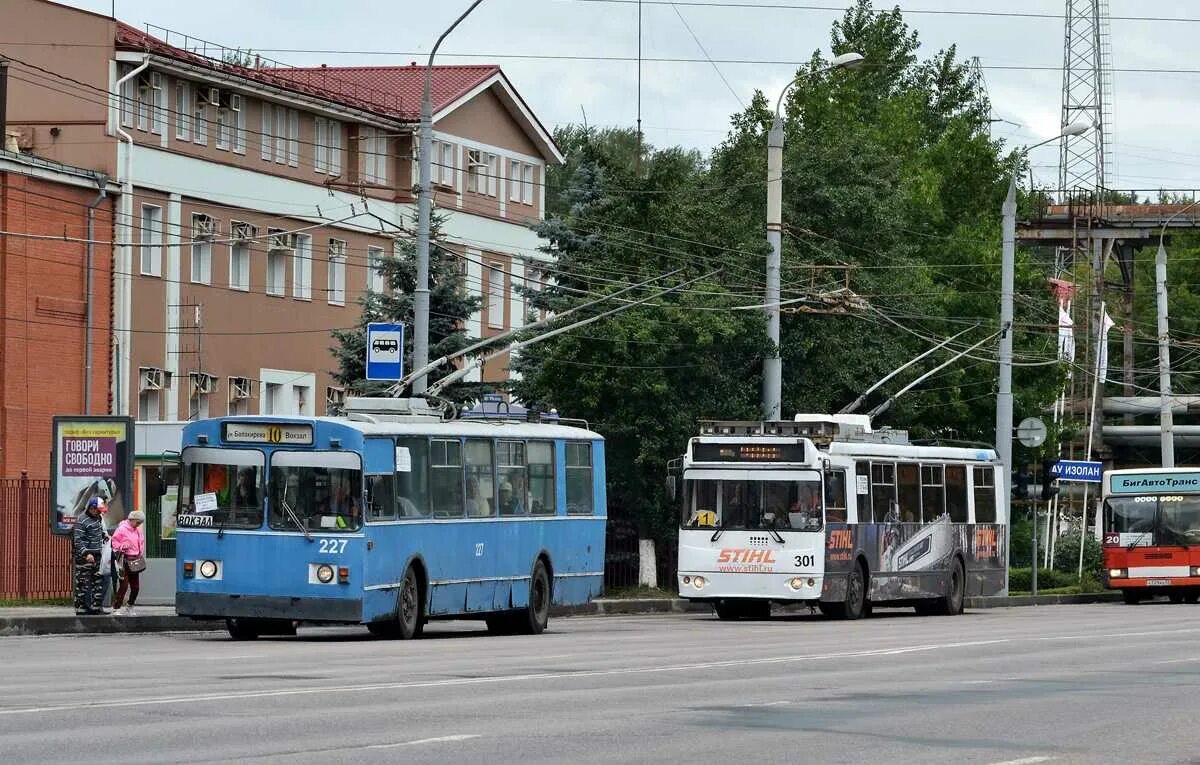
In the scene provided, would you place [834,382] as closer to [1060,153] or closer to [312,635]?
[312,635]

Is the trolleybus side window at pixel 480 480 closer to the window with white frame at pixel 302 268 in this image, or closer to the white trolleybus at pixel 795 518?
the white trolleybus at pixel 795 518

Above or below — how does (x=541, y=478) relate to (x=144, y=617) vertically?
above

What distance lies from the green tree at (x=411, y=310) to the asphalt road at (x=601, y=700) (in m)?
19.6

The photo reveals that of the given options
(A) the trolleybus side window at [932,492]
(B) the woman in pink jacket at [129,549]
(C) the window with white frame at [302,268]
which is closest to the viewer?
(B) the woman in pink jacket at [129,549]

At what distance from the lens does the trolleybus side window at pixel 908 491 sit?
35719mm

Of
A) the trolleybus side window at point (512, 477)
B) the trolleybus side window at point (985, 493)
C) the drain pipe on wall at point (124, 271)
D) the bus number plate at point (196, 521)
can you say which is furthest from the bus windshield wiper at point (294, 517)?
the drain pipe on wall at point (124, 271)

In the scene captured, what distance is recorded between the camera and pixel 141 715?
13.0 metres

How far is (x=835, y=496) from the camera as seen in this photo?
108ft

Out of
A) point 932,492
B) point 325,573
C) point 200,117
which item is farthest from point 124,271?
point 325,573

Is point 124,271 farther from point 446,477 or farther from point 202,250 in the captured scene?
point 446,477

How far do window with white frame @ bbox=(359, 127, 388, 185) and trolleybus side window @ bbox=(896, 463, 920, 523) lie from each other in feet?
87.9

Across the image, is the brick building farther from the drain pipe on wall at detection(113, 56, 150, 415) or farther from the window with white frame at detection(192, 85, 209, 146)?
the window with white frame at detection(192, 85, 209, 146)

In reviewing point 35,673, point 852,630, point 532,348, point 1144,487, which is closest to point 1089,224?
point 1144,487

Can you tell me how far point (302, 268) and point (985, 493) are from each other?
23.8 metres
